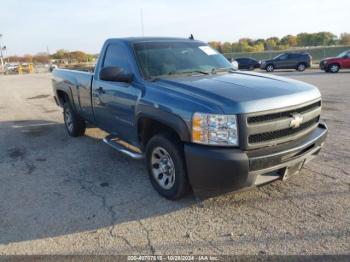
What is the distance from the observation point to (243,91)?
11.8ft

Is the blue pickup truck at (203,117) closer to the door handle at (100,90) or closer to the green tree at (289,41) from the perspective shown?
the door handle at (100,90)

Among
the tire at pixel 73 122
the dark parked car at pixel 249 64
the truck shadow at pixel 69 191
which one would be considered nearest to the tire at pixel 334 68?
the dark parked car at pixel 249 64

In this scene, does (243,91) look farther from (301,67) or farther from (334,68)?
(301,67)

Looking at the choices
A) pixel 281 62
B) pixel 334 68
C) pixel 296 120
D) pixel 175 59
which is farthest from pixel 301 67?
pixel 296 120

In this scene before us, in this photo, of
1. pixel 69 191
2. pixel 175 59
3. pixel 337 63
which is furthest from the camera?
pixel 337 63

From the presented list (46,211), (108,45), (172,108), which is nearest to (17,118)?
(108,45)

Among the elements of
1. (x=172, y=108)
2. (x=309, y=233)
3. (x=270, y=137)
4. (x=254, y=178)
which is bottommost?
(x=309, y=233)

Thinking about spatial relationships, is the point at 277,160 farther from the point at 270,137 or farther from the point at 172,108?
the point at 172,108

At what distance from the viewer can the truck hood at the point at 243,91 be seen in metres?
3.32

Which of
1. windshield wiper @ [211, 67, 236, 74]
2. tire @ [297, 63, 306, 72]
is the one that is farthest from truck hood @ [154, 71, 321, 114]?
tire @ [297, 63, 306, 72]

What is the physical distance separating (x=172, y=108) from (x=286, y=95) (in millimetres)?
1203

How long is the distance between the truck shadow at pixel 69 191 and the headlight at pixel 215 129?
1.00 meters

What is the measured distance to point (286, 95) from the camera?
3586 millimetres

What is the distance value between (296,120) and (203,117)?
106 centimetres
